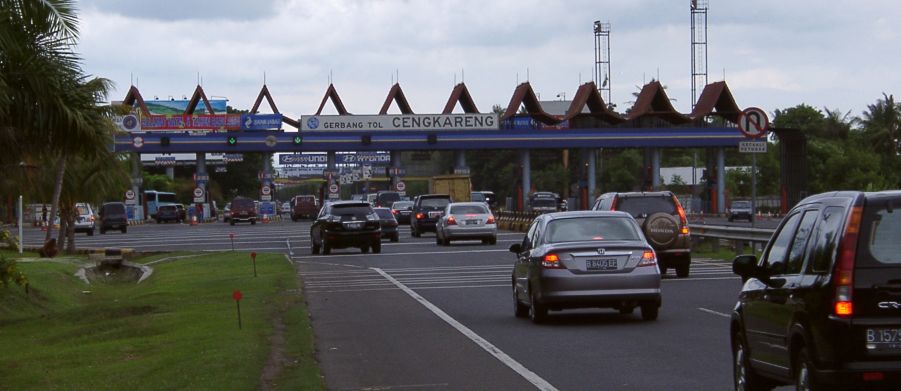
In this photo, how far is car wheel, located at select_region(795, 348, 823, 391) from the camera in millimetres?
8625

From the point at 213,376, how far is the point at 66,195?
35.5 m

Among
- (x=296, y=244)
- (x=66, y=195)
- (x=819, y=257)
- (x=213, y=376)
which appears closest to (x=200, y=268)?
(x=66, y=195)

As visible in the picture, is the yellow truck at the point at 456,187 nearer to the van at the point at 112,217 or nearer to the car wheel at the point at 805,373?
the van at the point at 112,217

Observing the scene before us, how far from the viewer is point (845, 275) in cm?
831

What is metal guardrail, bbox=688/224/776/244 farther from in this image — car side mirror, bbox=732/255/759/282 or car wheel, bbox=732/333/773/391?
car side mirror, bbox=732/255/759/282

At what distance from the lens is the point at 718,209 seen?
8500cm

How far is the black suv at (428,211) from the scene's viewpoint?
5578 cm

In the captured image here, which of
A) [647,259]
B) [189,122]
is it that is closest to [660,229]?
[647,259]

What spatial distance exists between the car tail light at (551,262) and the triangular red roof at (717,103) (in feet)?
211

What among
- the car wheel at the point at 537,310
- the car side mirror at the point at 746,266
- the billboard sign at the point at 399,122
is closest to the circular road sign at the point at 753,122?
the car wheel at the point at 537,310

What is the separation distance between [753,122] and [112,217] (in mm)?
54122

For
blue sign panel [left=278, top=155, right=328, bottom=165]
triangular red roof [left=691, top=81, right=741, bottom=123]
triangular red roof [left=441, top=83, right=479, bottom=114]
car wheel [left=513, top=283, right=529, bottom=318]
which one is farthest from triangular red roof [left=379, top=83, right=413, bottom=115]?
car wheel [left=513, top=283, right=529, bottom=318]

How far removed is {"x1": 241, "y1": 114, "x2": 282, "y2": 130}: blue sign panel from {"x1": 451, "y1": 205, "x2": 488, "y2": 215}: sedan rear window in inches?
1596

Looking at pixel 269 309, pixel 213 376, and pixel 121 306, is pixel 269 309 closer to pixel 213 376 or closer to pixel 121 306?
pixel 121 306
